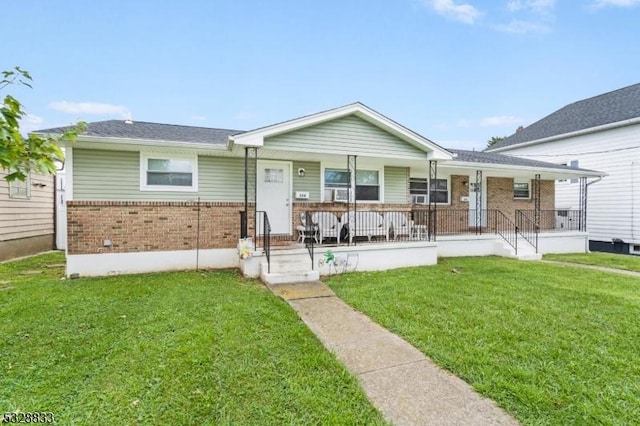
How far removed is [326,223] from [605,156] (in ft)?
45.8

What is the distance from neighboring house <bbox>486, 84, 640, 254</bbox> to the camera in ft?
45.5

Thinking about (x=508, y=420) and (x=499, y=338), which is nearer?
(x=508, y=420)

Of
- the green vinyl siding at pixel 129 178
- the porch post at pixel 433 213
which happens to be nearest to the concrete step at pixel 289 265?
the green vinyl siding at pixel 129 178

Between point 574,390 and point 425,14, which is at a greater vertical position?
point 425,14

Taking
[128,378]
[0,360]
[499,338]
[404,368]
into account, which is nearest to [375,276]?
[499,338]

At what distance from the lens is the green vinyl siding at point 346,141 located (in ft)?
26.5

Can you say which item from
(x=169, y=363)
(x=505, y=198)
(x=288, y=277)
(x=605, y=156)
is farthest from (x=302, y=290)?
(x=605, y=156)

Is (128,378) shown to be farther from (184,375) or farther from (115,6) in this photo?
(115,6)

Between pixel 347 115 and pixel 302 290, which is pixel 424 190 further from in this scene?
pixel 302 290

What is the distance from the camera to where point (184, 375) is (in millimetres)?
3189

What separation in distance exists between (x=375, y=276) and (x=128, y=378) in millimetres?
5538


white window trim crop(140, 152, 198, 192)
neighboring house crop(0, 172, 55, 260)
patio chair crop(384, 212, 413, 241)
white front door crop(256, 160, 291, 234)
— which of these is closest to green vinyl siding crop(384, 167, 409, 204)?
patio chair crop(384, 212, 413, 241)

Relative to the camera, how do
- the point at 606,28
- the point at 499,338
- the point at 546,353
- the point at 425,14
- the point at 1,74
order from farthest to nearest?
the point at 606,28 → the point at 425,14 → the point at 499,338 → the point at 546,353 → the point at 1,74

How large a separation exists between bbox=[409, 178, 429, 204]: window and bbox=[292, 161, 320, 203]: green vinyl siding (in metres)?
4.36
